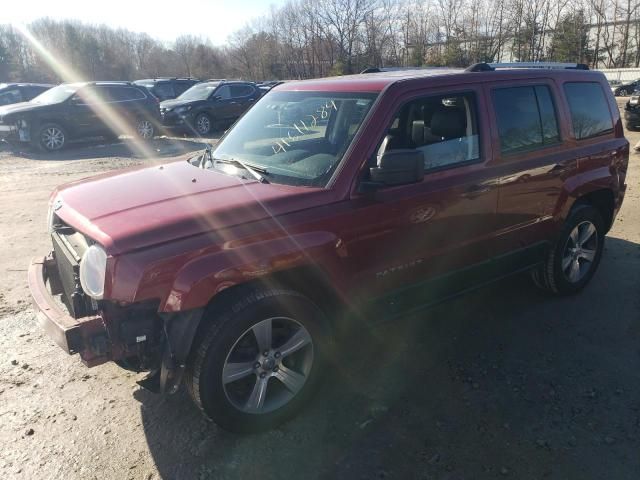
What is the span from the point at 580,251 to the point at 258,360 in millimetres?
3336

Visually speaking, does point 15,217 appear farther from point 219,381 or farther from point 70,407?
point 219,381

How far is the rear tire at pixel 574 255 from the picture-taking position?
4410 mm

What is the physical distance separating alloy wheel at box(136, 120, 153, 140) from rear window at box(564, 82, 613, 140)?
1308 cm

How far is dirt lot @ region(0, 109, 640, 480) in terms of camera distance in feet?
8.84

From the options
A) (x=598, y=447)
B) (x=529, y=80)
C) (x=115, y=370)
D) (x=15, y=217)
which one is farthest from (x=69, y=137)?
(x=598, y=447)

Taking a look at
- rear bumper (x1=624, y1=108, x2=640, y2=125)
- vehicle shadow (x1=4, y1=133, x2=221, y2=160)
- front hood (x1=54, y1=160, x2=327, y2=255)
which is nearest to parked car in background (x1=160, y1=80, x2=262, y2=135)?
vehicle shadow (x1=4, y1=133, x2=221, y2=160)

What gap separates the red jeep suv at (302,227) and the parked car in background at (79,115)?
1124cm

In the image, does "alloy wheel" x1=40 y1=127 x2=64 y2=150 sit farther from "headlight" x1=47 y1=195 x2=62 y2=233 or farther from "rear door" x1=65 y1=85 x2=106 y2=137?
"headlight" x1=47 y1=195 x2=62 y2=233

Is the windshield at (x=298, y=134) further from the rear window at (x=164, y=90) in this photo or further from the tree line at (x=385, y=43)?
the tree line at (x=385, y=43)

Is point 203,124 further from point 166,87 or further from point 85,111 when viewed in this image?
point 166,87

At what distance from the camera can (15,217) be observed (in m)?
7.29

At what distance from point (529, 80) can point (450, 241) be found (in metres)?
1.53

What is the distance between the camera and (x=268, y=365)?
2.92 m

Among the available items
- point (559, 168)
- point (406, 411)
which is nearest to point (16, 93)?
point (559, 168)
